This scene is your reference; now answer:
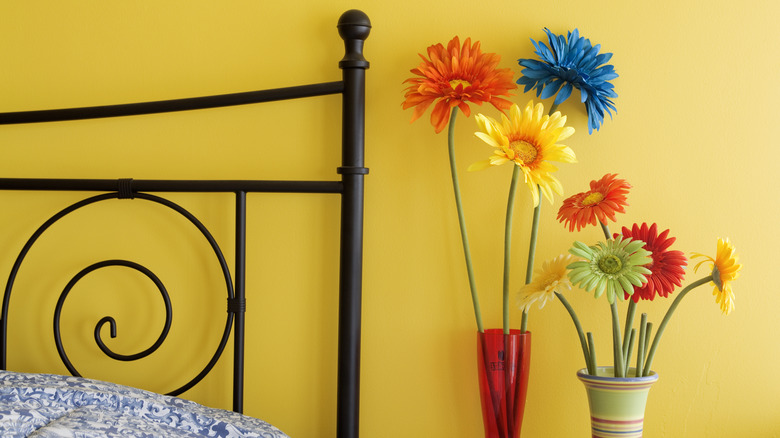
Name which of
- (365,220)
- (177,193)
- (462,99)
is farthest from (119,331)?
(462,99)

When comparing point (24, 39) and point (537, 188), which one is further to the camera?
point (24, 39)

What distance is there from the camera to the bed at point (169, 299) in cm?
104

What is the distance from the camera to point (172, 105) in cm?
135

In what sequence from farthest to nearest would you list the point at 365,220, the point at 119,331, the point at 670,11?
1. the point at 119,331
2. the point at 365,220
3. the point at 670,11

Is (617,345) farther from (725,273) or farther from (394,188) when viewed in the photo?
(394,188)

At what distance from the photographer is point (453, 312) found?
50.2 inches

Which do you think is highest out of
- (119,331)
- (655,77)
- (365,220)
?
(655,77)

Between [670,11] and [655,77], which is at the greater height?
[670,11]

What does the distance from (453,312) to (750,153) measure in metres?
0.60

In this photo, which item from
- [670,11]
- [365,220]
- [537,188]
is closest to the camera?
[537,188]

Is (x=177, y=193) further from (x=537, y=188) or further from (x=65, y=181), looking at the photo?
(x=537, y=188)

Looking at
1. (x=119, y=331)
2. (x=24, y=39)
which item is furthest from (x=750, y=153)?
(x=24, y=39)

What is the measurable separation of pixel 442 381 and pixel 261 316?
0.39 metres

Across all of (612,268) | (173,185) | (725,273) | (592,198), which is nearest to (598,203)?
(592,198)
